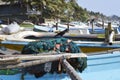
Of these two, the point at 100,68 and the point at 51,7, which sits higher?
the point at 51,7

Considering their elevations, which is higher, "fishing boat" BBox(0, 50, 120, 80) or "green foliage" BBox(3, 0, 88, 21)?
"green foliage" BBox(3, 0, 88, 21)

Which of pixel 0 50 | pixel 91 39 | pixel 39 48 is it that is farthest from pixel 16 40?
pixel 39 48

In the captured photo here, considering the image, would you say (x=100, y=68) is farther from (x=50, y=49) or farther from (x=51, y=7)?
(x=51, y=7)

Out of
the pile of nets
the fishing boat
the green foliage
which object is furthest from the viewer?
the green foliage

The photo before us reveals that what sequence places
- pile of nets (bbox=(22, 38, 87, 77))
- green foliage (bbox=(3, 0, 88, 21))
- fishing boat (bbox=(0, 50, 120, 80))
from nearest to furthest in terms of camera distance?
1. pile of nets (bbox=(22, 38, 87, 77))
2. fishing boat (bbox=(0, 50, 120, 80))
3. green foliage (bbox=(3, 0, 88, 21))

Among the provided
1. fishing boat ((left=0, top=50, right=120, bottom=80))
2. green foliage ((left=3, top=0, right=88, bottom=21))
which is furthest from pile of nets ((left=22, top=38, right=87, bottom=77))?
green foliage ((left=3, top=0, right=88, bottom=21))

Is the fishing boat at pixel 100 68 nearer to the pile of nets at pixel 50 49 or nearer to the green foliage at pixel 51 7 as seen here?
the pile of nets at pixel 50 49

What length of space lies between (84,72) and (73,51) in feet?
2.32

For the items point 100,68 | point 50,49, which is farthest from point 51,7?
point 50,49

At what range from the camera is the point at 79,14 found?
76.9 metres

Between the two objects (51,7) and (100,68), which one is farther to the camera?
(51,7)

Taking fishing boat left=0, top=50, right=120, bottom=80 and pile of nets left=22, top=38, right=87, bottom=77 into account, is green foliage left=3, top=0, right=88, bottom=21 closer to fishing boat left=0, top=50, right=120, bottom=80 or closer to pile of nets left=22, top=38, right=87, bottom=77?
fishing boat left=0, top=50, right=120, bottom=80

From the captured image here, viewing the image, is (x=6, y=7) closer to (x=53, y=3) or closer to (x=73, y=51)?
(x=53, y=3)

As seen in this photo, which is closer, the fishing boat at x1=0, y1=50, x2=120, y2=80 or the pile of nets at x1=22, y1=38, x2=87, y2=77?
the pile of nets at x1=22, y1=38, x2=87, y2=77
